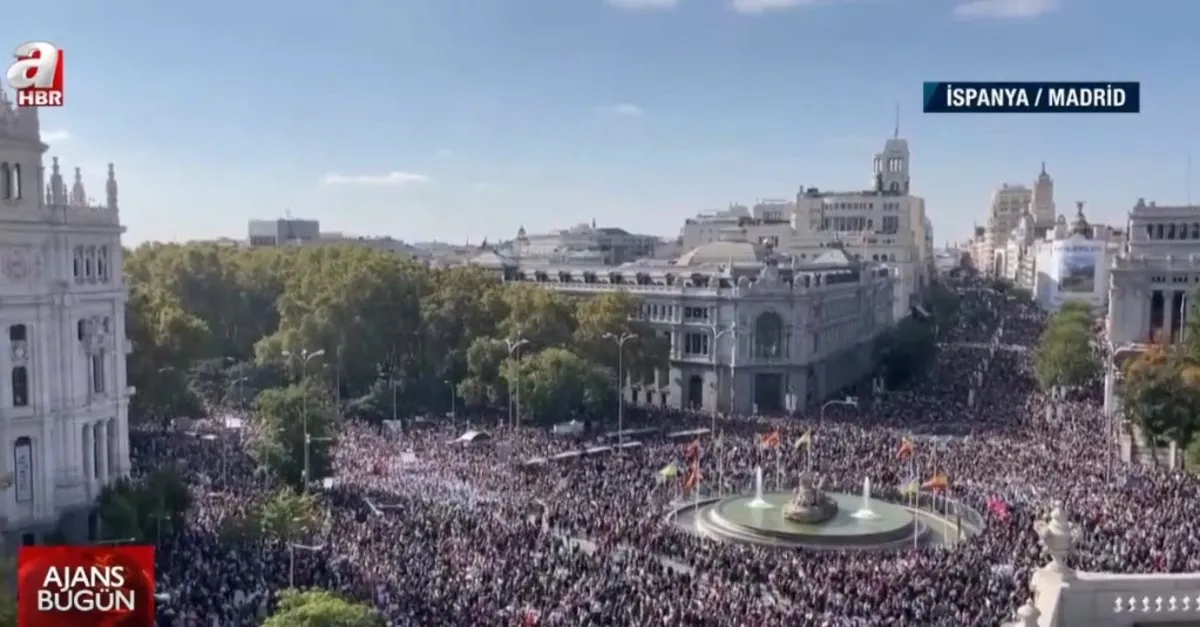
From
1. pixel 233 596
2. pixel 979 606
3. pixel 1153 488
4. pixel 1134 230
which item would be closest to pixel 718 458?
pixel 1153 488

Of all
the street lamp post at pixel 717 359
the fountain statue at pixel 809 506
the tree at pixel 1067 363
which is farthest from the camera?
the street lamp post at pixel 717 359

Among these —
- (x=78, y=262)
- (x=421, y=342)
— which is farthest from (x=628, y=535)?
(x=421, y=342)

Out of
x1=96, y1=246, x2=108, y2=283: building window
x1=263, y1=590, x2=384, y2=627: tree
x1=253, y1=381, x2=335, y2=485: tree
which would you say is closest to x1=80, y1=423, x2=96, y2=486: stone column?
x1=96, y1=246, x2=108, y2=283: building window

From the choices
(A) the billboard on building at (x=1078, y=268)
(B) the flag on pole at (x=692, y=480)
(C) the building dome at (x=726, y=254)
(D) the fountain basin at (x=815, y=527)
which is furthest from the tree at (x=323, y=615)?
(A) the billboard on building at (x=1078, y=268)

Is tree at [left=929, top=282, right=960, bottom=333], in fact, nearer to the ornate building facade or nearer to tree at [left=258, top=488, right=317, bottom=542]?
the ornate building facade

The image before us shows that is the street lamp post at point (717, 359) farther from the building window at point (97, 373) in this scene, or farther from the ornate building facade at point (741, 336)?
the building window at point (97, 373)
